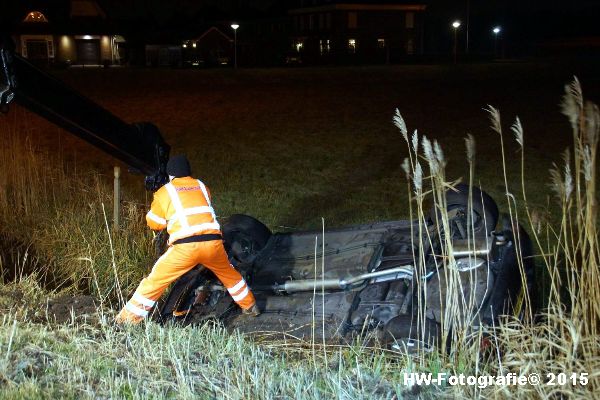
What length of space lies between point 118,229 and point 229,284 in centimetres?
256

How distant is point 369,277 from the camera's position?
258 inches

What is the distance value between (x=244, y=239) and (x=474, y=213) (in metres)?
2.44

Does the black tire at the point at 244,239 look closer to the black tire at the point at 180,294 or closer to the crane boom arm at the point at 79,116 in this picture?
the black tire at the point at 180,294

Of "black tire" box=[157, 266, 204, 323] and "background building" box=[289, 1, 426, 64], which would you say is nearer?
"black tire" box=[157, 266, 204, 323]

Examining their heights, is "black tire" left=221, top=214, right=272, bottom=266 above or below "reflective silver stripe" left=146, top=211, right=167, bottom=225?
below

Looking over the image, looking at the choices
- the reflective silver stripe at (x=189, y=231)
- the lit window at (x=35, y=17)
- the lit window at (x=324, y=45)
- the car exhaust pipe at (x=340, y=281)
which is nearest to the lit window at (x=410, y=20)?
the lit window at (x=324, y=45)

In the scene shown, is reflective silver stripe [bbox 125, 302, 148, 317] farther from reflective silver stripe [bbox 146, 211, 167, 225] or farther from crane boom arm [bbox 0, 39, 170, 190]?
crane boom arm [bbox 0, 39, 170, 190]

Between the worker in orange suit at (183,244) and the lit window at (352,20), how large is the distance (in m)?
55.2

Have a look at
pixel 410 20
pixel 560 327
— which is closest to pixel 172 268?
pixel 560 327

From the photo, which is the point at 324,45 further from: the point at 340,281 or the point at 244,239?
the point at 340,281

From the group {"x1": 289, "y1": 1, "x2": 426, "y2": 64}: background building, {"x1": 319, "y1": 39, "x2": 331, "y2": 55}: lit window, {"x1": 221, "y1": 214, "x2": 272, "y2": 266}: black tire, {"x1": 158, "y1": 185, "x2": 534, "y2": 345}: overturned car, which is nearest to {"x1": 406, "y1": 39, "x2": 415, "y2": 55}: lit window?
{"x1": 289, "y1": 1, "x2": 426, "y2": 64}: background building

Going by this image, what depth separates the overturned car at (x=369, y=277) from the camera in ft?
18.4

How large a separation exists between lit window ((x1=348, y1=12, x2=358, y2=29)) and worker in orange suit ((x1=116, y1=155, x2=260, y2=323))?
55206 millimetres

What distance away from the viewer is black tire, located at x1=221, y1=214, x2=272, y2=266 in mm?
7891
